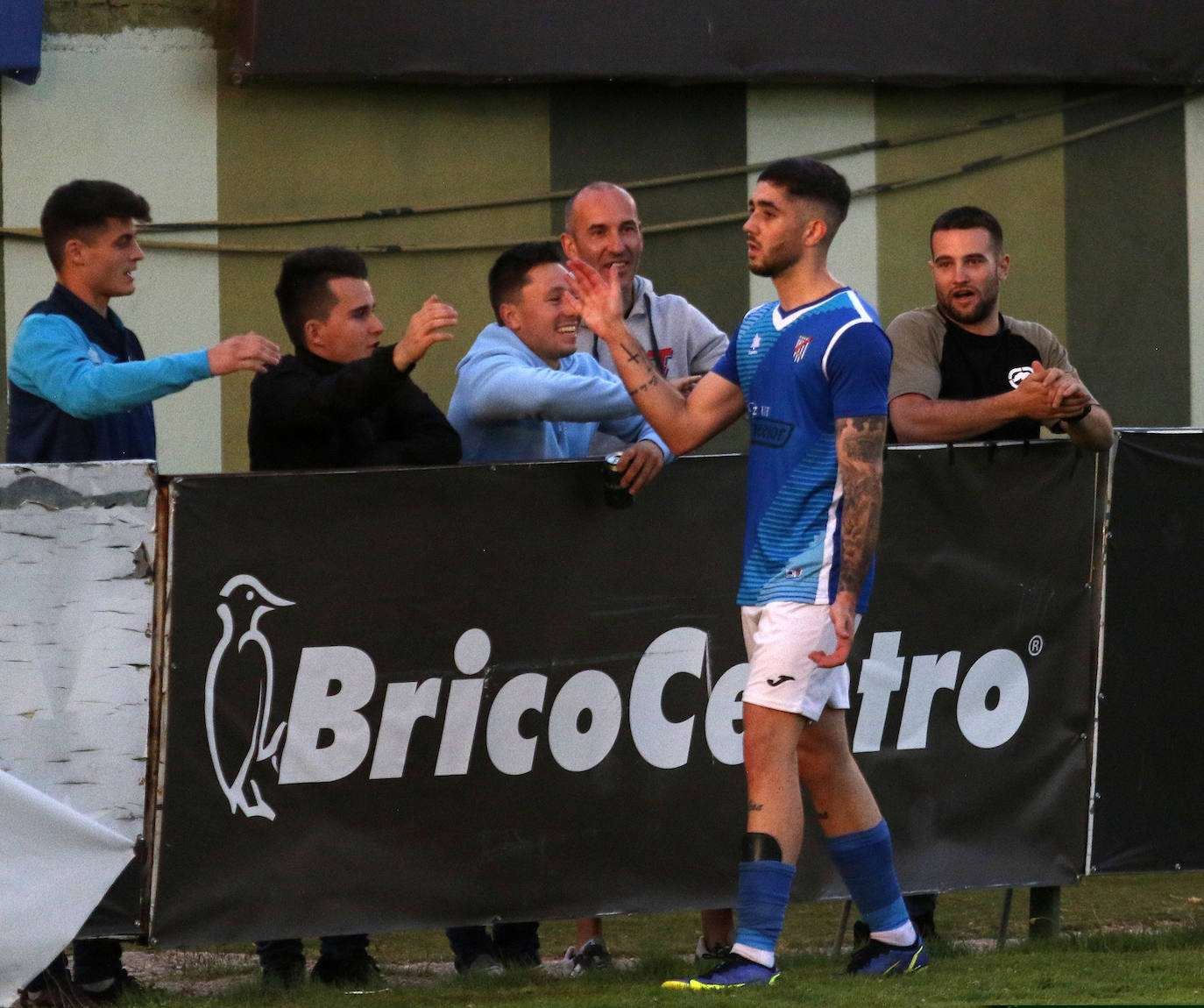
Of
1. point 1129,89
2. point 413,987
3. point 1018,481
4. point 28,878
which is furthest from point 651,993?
point 1129,89

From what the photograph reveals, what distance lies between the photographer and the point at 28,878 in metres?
4.62

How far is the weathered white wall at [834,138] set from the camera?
31.9 ft

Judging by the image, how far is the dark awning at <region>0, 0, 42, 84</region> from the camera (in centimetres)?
859

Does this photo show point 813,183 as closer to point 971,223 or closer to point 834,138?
point 971,223

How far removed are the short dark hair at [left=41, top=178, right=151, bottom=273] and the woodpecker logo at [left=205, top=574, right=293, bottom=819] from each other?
1277mm

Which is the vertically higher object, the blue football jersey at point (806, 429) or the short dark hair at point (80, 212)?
the short dark hair at point (80, 212)

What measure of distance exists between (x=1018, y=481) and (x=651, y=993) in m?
2.09

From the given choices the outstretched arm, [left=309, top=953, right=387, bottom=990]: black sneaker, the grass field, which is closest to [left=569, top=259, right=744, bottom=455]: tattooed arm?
the outstretched arm

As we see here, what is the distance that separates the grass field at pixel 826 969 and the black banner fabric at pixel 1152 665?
0.31 metres

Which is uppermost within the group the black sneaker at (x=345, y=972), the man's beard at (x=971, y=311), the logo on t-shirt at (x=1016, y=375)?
the man's beard at (x=971, y=311)

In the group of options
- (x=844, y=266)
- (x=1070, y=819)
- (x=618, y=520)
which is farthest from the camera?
(x=844, y=266)

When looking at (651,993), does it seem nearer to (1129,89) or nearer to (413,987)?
(413,987)

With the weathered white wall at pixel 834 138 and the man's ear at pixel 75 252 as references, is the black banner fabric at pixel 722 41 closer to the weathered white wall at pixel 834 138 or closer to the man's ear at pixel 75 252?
the weathered white wall at pixel 834 138

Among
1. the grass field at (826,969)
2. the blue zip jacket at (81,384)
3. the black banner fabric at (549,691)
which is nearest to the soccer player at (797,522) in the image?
the grass field at (826,969)
